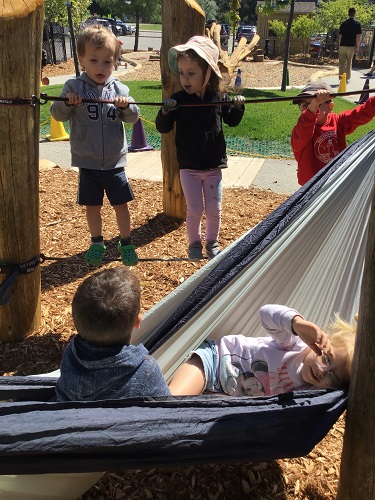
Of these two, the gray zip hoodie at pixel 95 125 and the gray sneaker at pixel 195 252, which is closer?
the gray zip hoodie at pixel 95 125

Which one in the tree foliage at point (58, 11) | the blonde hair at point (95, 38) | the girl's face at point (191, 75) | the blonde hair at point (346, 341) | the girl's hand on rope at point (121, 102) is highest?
the tree foliage at point (58, 11)

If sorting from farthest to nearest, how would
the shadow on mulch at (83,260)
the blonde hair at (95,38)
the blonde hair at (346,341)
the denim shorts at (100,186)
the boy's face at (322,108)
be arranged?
1. the shadow on mulch at (83,260)
2. the denim shorts at (100,186)
3. the boy's face at (322,108)
4. the blonde hair at (95,38)
5. the blonde hair at (346,341)

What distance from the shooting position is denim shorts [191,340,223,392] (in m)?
2.36

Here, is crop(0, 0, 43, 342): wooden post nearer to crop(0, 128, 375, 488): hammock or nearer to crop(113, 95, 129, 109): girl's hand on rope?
crop(113, 95, 129, 109): girl's hand on rope

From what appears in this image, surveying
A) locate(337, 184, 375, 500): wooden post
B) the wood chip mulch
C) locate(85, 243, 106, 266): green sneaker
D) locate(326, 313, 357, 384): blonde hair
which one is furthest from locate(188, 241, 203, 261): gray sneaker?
locate(337, 184, 375, 500): wooden post

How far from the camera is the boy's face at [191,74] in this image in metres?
3.41

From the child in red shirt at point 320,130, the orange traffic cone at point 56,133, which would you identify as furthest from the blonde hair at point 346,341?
the orange traffic cone at point 56,133

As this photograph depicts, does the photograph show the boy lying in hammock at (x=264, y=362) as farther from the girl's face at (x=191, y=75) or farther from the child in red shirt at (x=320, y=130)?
the girl's face at (x=191, y=75)

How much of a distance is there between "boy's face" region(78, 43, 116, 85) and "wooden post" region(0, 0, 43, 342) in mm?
538

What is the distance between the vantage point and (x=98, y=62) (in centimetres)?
331

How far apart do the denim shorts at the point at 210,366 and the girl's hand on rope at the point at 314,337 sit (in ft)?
1.50

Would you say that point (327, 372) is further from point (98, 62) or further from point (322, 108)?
point (98, 62)

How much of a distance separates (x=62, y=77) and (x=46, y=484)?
63.4 ft

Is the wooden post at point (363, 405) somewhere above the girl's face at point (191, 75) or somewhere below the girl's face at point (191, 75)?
below
